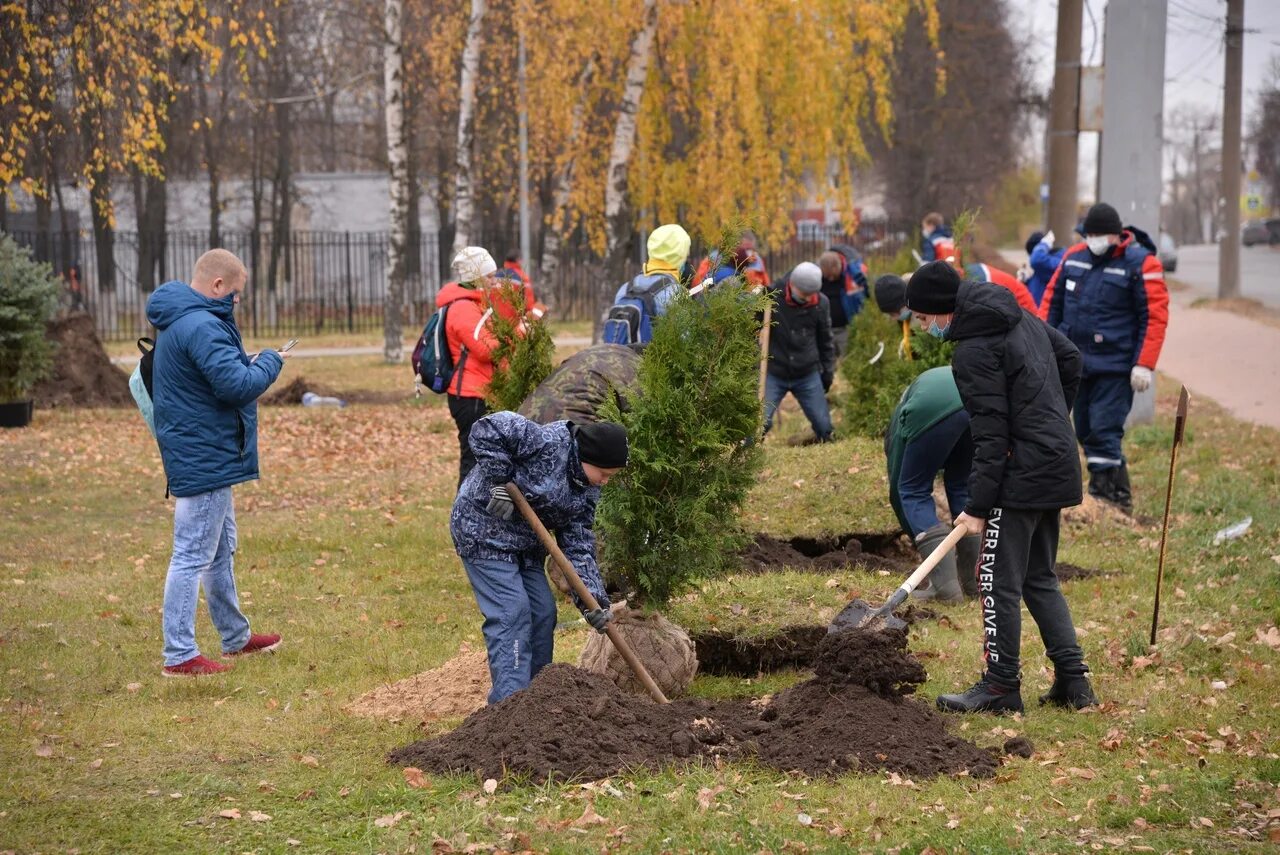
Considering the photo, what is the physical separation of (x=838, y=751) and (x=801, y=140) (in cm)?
1698

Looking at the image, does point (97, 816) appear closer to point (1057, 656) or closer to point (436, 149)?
point (1057, 656)

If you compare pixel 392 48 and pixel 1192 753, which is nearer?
pixel 1192 753

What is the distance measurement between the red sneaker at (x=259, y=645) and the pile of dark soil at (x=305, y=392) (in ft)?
35.2

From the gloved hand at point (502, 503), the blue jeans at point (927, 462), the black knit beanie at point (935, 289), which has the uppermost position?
the black knit beanie at point (935, 289)

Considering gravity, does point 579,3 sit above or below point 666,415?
above

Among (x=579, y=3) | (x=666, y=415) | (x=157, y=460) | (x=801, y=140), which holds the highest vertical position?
(x=579, y=3)

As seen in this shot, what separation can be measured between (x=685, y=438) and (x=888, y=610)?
1129mm

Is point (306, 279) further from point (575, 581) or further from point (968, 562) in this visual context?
point (575, 581)

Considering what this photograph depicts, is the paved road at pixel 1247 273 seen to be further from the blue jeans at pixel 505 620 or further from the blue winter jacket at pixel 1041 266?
the blue jeans at pixel 505 620

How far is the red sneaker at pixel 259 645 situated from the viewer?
7.07 meters

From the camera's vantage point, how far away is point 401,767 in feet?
16.9

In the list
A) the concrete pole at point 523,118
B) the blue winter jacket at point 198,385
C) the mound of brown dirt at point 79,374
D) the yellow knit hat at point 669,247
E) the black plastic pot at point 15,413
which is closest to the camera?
the blue winter jacket at point 198,385

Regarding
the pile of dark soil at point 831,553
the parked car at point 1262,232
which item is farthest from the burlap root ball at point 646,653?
the parked car at point 1262,232

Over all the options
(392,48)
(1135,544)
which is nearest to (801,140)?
(392,48)
